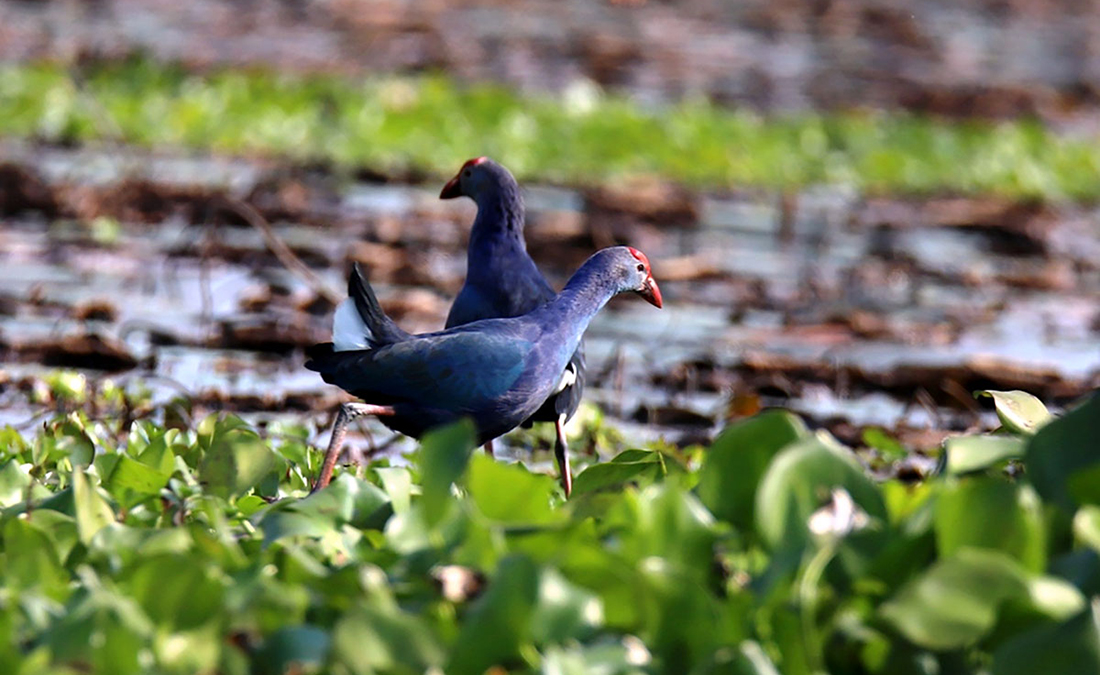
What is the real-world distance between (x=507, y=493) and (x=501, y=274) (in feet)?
6.25

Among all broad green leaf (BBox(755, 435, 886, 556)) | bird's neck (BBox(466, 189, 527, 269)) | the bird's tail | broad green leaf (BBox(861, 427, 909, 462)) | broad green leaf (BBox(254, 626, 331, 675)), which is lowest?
broad green leaf (BBox(861, 427, 909, 462))

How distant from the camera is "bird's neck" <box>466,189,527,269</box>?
16.3 ft

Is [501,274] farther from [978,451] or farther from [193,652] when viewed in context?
[193,652]

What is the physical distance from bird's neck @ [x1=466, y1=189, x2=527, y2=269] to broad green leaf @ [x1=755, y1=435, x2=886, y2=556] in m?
2.13

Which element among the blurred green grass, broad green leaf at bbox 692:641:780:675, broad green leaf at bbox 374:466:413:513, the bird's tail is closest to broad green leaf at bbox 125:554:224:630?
broad green leaf at bbox 374:466:413:513

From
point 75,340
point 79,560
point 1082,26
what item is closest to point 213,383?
point 75,340

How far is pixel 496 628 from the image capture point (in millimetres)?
2580

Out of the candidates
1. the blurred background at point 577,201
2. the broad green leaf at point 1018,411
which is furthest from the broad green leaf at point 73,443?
the broad green leaf at point 1018,411

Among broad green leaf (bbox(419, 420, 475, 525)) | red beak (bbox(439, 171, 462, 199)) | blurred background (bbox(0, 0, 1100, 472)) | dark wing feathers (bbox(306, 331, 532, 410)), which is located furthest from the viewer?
blurred background (bbox(0, 0, 1100, 472))

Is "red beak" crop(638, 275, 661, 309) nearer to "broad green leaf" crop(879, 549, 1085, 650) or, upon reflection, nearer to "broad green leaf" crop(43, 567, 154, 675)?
"broad green leaf" crop(879, 549, 1085, 650)

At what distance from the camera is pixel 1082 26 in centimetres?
1989

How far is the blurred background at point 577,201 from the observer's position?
256 inches

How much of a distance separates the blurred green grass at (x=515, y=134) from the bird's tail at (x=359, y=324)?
6266mm

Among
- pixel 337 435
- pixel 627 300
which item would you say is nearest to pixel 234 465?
pixel 337 435
